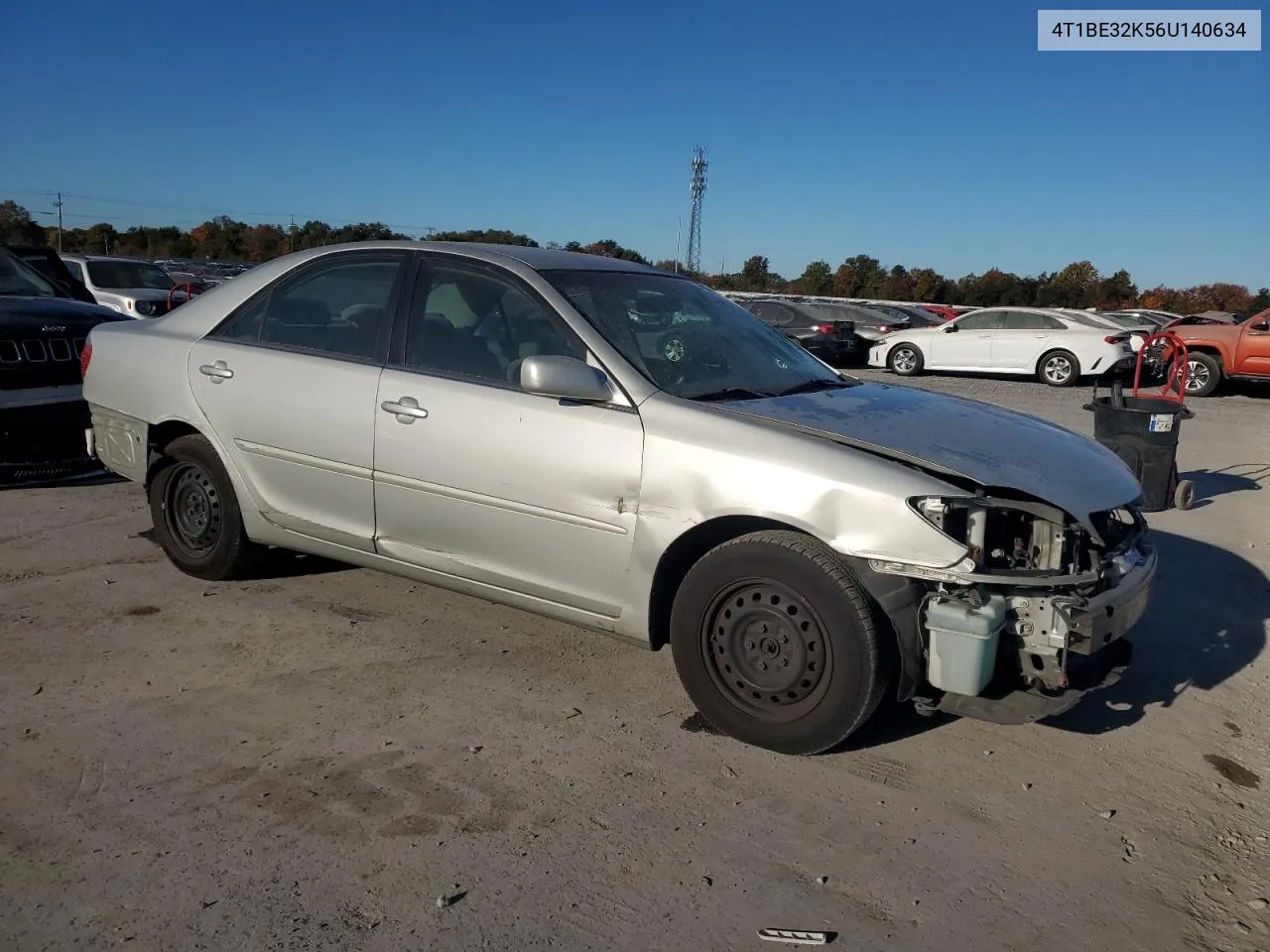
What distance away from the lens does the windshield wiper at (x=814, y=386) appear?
4.16 metres

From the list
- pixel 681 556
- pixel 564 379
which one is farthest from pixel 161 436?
pixel 681 556

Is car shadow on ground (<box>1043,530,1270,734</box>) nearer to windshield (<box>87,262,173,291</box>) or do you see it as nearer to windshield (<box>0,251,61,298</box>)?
windshield (<box>0,251,61,298</box>)

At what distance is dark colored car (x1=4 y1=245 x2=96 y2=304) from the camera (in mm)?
7926

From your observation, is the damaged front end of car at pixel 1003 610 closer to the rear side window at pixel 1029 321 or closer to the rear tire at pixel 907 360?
the rear side window at pixel 1029 321

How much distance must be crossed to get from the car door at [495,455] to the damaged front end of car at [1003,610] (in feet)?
3.32

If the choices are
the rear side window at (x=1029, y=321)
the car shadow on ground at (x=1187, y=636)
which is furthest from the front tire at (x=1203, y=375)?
the car shadow on ground at (x=1187, y=636)

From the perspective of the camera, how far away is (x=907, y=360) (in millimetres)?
20719

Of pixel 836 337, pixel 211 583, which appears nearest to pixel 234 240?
pixel 836 337

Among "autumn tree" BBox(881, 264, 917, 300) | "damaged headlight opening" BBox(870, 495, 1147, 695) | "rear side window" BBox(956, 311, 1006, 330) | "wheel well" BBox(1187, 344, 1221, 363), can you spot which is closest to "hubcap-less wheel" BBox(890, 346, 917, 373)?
"rear side window" BBox(956, 311, 1006, 330)

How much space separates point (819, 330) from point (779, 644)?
19.8 meters

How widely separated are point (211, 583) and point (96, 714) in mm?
1457

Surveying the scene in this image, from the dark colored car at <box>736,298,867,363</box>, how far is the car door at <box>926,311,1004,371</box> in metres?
2.53

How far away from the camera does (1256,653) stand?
4.71 meters

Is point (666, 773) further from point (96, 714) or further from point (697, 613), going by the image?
point (96, 714)
